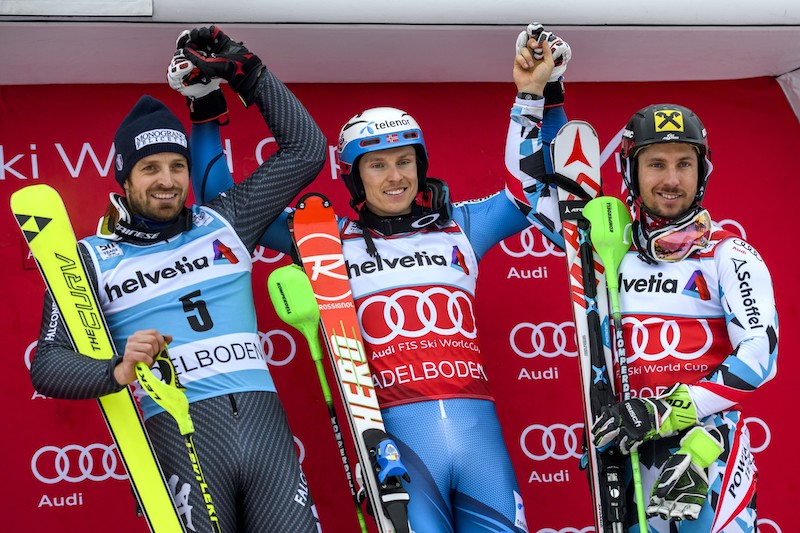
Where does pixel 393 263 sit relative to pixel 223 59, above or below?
below

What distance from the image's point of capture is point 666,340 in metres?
3.92

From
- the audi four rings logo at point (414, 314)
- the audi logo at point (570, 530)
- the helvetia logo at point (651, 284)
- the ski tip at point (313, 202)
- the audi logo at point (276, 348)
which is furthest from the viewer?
the audi logo at point (570, 530)

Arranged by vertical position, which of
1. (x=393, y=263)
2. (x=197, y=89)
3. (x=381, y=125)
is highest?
(x=197, y=89)

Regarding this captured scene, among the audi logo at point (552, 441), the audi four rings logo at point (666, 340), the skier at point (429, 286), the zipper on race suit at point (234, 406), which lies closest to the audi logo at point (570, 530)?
the audi logo at point (552, 441)

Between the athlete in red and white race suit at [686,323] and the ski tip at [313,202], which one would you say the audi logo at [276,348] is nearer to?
the ski tip at [313,202]

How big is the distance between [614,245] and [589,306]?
0.24 m

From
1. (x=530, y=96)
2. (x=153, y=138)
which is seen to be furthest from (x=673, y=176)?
(x=153, y=138)

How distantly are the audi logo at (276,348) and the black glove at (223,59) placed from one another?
1.17 metres

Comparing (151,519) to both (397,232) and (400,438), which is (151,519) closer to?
(400,438)

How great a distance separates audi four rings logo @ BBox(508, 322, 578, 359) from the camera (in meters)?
5.17

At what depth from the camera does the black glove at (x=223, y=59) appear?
13.5 feet

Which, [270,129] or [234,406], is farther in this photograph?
[270,129]

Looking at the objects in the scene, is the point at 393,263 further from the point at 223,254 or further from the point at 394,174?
the point at 223,254

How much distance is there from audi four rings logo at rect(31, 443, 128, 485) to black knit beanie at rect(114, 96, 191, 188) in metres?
1.30
